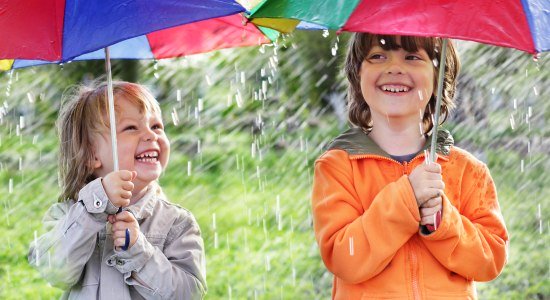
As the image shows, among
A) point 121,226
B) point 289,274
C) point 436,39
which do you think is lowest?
point 289,274

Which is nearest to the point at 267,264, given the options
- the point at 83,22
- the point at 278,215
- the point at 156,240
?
the point at 278,215

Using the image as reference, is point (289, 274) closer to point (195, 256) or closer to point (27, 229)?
point (27, 229)

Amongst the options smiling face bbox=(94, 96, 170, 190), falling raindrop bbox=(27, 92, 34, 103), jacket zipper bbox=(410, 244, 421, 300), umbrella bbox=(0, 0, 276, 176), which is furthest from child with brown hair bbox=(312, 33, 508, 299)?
falling raindrop bbox=(27, 92, 34, 103)

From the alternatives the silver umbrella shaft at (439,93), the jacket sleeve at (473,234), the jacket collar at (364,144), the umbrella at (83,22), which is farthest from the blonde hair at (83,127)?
the jacket sleeve at (473,234)

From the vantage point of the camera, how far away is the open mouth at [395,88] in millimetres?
3771

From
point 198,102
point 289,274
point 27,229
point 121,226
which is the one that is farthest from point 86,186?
point 198,102

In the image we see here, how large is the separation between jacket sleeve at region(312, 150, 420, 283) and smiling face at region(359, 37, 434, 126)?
23 cm

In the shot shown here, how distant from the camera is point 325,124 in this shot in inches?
321

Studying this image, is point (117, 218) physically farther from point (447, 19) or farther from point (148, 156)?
point (447, 19)

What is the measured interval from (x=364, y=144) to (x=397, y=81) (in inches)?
9.9

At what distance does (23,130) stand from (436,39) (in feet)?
16.9

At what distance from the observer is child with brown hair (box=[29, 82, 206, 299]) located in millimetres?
3650

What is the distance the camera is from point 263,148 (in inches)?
316

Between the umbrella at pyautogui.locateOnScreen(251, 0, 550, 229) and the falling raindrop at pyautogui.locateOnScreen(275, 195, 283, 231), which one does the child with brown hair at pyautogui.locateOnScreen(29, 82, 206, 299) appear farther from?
the falling raindrop at pyautogui.locateOnScreen(275, 195, 283, 231)
